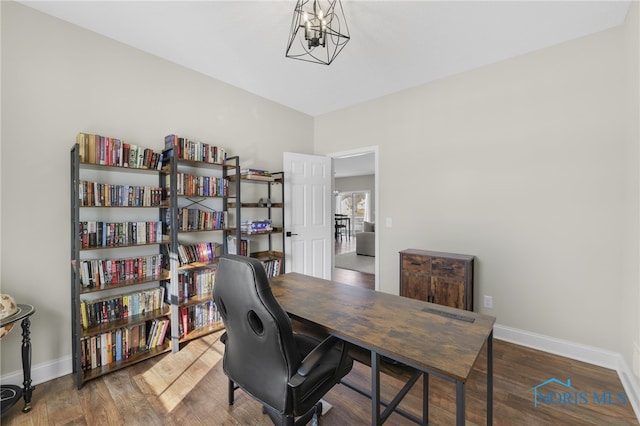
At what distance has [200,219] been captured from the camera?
278cm

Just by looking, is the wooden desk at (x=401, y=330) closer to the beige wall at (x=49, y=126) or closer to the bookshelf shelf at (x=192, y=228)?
the bookshelf shelf at (x=192, y=228)

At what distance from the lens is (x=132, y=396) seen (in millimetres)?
1920

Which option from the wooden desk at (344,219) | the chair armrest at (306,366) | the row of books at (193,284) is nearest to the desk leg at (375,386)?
the chair armrest at (306,366)

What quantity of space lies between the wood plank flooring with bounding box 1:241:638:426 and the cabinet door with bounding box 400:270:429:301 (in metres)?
0.77

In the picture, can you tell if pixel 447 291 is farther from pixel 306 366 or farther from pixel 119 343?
pixel 119 343

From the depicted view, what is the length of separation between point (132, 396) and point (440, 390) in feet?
7.22

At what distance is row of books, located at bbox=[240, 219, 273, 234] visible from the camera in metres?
3.23

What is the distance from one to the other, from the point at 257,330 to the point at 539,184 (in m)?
2.80

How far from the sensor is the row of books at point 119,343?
2121 mm

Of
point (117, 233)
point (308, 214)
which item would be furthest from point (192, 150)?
point (308, 214)

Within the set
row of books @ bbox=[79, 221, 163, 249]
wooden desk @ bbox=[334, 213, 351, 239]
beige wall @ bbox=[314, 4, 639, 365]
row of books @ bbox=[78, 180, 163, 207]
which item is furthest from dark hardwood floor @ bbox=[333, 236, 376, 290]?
wooden desk @ bbox=[334, 213, 351, 239]

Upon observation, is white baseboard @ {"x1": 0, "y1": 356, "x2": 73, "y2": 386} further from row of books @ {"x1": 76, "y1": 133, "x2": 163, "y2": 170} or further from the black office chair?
the black office chair

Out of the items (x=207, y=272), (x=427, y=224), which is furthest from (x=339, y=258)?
(x=207, y=272)

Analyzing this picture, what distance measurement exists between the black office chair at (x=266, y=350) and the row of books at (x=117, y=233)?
147cm
